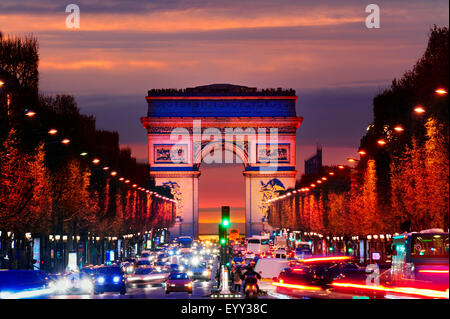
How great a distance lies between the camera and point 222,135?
144875 millimetres

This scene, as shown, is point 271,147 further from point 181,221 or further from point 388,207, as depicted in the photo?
point 388,207

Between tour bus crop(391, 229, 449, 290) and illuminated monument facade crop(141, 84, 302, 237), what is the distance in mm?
113213

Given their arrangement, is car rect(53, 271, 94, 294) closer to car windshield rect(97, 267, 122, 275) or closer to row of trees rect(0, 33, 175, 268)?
car windshield rect(97, 267, 122, 275)

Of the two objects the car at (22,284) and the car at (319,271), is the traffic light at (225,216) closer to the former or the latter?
the car at (319,271)

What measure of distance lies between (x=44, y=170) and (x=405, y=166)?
64.1 feet

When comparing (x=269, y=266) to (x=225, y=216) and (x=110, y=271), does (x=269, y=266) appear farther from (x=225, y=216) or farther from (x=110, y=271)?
(x=225, y=216)

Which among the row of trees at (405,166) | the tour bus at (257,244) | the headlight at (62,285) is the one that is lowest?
the headlight at (62,285)

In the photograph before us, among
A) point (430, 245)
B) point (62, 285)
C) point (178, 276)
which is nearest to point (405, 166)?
point (178, 276)

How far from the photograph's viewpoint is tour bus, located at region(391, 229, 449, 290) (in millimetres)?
25688

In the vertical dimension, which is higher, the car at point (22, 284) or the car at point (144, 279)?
the car at point (22, 284)

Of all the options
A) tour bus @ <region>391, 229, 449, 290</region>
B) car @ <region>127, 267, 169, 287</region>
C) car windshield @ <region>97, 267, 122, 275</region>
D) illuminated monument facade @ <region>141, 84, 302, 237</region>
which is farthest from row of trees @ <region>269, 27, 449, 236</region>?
illuminated monument facade @ <region>141, 84, 302, 237</region>

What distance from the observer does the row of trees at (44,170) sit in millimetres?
50656

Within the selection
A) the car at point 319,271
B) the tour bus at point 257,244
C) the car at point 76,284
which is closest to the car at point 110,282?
the car at point 76,284

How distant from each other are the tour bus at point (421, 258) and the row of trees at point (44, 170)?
81.0 ft
